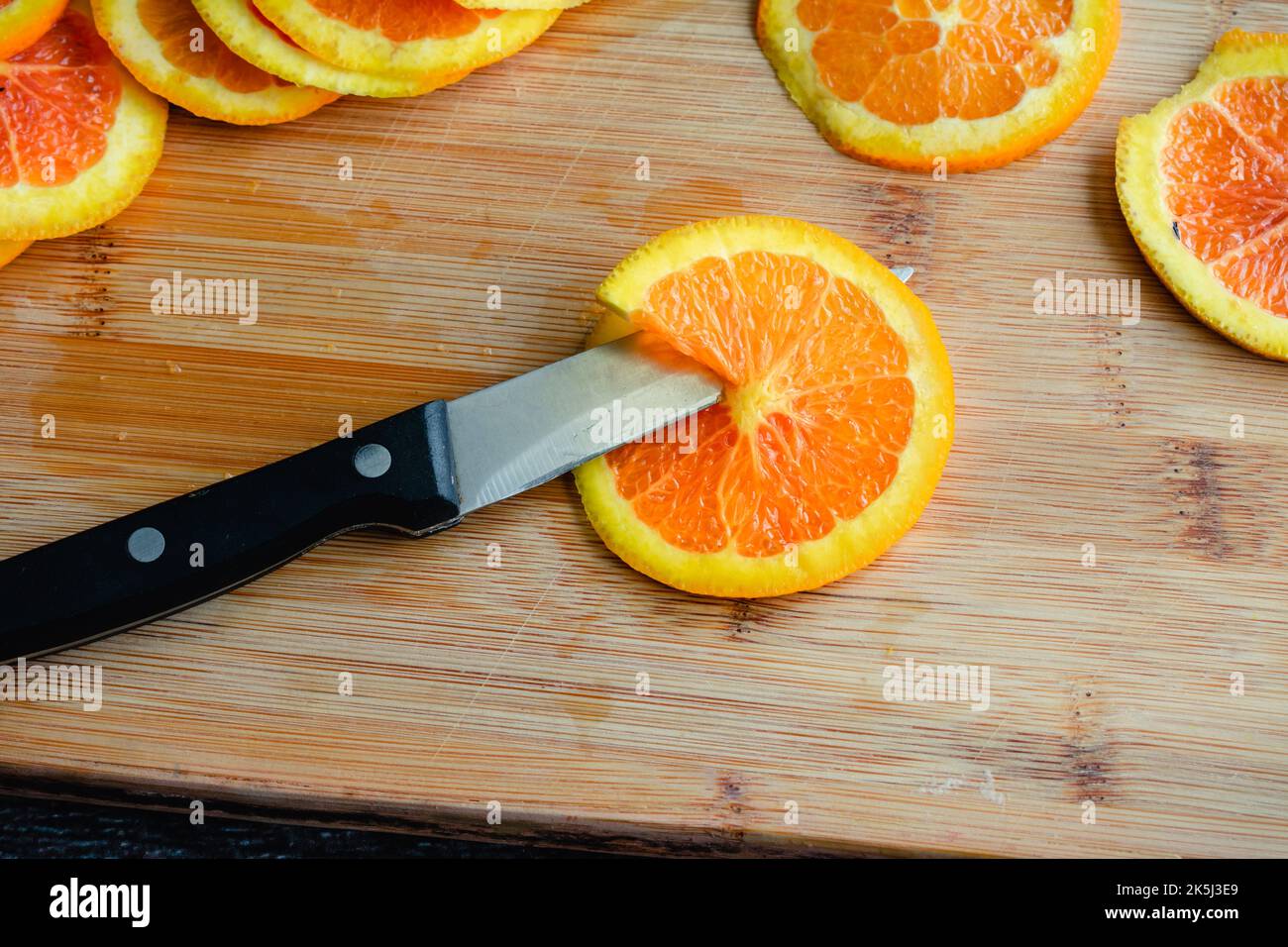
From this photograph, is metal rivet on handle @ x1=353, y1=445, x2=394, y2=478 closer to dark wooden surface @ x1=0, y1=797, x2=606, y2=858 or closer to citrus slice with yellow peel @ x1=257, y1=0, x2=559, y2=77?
citrus slice with yellow peel @ x1=257, y1=0, x2=559, y2=77

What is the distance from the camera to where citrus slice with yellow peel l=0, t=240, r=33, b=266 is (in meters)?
2.48

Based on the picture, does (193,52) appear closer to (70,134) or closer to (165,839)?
(70,134)

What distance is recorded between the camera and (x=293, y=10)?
2.41m

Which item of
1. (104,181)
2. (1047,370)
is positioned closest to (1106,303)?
(1047,370)

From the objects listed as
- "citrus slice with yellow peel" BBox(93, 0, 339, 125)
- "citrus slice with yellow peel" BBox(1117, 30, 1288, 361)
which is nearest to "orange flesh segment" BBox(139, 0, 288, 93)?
"citrus slice with yellow peel" BBox(93, 0, 339, 125)

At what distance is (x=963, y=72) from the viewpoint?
2.58 meters

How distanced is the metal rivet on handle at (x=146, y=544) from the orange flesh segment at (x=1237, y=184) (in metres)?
2.34

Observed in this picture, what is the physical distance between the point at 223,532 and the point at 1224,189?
2.35 m

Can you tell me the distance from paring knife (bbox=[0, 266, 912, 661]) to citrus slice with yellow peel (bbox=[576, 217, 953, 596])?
0.31 ft

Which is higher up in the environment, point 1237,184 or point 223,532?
point 1237,184

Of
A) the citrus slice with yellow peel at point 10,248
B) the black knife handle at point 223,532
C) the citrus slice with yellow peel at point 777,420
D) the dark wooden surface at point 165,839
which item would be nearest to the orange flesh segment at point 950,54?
the citrus slice with yellow peel at point 777,420

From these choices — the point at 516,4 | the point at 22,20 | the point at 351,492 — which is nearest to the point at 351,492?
the point at 351,492

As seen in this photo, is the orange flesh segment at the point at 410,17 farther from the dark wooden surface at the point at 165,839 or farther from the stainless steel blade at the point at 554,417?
the dark wooden surface at the point at 165,839

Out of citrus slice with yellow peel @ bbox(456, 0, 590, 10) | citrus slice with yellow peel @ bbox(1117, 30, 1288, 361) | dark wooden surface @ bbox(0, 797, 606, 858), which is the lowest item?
dark wooden surface @ bbox(0, 797, 606, 858)
